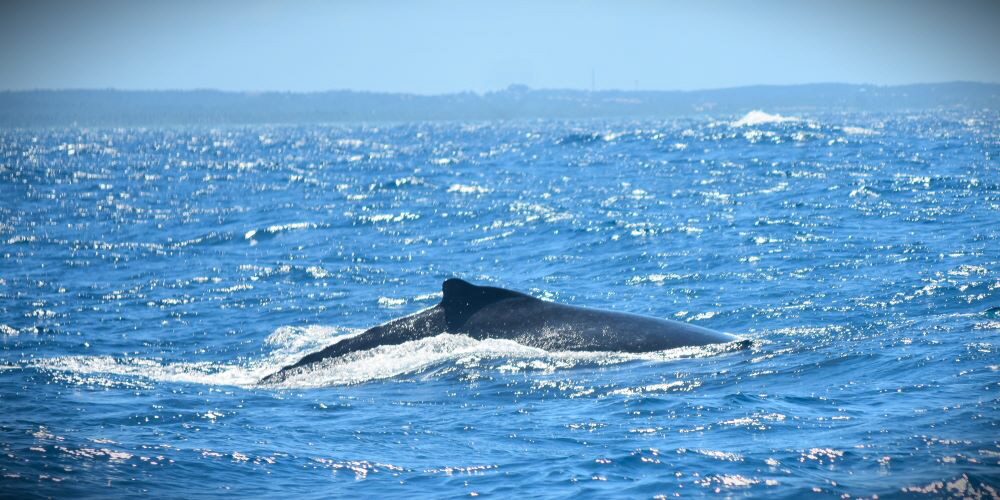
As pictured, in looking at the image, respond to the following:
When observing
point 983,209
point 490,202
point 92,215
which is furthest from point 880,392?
point 92,215

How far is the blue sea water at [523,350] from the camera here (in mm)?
10000

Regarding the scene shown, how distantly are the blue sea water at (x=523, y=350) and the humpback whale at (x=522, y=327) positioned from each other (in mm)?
313

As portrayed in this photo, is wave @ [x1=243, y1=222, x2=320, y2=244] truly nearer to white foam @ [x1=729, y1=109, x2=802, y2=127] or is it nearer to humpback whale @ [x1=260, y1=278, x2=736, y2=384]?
humpback whale @ [x1=260, y1=278, x2=736, y2=384]

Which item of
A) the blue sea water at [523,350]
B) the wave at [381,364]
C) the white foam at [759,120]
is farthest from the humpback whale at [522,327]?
the white foam at [759,120]

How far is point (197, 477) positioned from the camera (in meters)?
10.1

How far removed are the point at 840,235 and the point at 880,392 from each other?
13.9 m

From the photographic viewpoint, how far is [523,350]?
14602mm

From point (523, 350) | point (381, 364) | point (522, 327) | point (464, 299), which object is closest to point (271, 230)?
point (464, 299)

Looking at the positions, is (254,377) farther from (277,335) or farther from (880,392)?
(880,392)

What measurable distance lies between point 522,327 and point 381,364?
6.18 ft

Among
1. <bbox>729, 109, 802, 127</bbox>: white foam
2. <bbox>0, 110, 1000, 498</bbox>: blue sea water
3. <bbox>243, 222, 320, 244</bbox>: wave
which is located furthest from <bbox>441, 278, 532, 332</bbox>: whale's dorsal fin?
<bbox>729, 109, 802, 127</bbox>: white foam

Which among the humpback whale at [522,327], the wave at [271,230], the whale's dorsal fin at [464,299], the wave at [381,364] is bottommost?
the wave at [271,230]

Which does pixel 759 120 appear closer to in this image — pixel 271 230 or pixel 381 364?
pixel 271 230

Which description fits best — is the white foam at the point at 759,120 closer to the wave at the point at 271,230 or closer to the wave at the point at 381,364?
the wave at the point at 271,230
